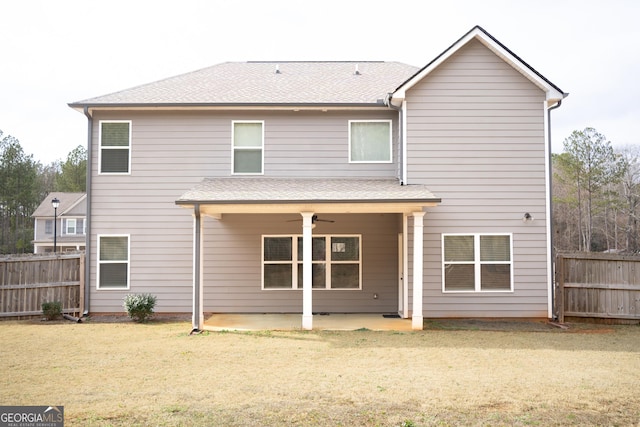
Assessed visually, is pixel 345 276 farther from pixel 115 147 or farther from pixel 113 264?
pixel 115 147

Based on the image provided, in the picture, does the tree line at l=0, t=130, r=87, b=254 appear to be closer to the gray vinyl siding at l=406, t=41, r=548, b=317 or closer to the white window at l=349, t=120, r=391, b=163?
the white window at l=349, t=120, r=391, b=163

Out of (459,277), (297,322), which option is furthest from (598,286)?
(297,322)

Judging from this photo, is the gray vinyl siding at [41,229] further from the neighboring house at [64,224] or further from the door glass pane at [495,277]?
the door glass pane at [495,277]

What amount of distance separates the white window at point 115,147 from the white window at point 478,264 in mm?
8273

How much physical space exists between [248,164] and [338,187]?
2822mm

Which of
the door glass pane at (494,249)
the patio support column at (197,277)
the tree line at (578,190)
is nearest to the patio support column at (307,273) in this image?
the patio support column at (197,277)

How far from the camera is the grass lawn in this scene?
5.35m

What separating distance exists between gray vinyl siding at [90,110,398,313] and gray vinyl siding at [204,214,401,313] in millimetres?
731

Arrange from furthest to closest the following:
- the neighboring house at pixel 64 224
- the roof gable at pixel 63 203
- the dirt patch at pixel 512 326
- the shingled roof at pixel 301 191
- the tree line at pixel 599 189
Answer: the roof gable at pixel 63 203 → the neighboring house at pixel 64 224 → the tree line at pixel 599 189 → the dirt patch at pixel 512 326 → the shingled roof at pixel 301 191

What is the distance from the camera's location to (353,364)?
7848 mm

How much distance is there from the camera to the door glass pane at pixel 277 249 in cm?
1367

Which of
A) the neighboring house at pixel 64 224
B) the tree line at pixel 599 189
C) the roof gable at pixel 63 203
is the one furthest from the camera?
the roof gable at pixel 63 203

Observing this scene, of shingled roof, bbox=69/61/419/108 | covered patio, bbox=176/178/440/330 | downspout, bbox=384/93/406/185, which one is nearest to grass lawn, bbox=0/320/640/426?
covered patio, bbox=176/178/440/330

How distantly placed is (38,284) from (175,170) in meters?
4.37
